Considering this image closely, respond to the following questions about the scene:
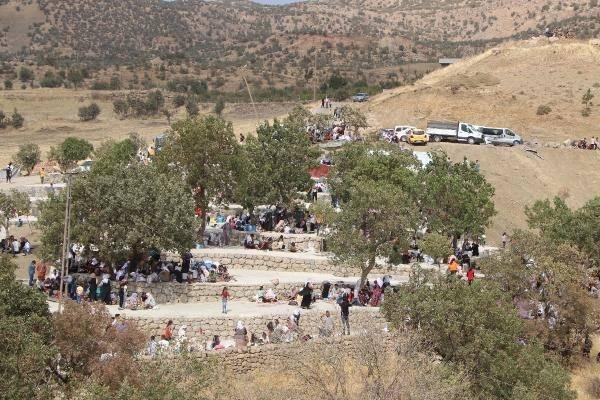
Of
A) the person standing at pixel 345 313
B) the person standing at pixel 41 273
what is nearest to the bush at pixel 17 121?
the person standing at pixel 41 273

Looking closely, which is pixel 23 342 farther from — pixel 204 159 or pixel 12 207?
pixel 12 207

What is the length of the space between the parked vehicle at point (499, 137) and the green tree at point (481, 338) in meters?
30.2

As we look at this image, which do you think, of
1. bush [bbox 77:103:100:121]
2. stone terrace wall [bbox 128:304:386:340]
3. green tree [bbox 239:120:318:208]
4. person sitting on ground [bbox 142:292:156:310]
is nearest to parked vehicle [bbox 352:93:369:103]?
bush [bbox 77:103:100:121]

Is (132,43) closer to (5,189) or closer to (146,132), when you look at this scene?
(146,132)

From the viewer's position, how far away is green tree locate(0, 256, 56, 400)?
49.6ft

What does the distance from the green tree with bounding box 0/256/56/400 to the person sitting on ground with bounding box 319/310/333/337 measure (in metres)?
7.48

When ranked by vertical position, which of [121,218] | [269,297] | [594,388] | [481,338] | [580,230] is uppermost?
[121,218]

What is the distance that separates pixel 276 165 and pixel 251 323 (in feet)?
42.4

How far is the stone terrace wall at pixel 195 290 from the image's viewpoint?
24328mm

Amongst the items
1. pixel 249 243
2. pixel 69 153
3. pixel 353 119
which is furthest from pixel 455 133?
pixel 249 243

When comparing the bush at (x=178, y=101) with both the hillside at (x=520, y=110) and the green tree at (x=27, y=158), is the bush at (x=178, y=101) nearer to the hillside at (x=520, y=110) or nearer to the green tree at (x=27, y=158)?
the hillside at (x=520, y=110)

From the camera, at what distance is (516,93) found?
220 feet

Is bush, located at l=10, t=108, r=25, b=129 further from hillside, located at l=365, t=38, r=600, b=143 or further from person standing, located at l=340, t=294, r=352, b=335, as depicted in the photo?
person standing, located at l=340, t=294, r=352, b=335

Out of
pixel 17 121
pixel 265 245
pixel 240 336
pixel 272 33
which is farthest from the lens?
pixel 272 33
